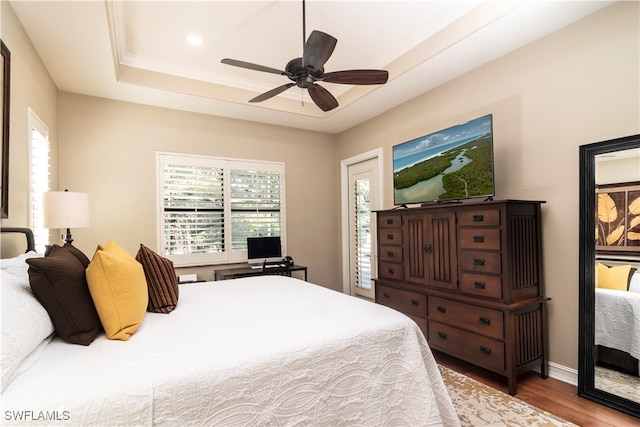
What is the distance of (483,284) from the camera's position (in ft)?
8.58

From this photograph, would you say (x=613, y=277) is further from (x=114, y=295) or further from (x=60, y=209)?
(x=60, y=209)

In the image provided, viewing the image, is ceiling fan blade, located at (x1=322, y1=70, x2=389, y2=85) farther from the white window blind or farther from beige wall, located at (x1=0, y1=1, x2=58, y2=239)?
the white window blind

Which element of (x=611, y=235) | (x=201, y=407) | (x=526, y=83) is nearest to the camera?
(x=201, y=407)

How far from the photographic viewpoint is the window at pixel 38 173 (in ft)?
8.52

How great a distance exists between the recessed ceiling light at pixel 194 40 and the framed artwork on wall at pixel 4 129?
140 cm

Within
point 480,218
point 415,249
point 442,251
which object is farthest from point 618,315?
point 415,249

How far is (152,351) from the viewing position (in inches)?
52.6

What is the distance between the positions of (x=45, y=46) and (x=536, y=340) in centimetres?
456

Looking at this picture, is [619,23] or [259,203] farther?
[259,203]

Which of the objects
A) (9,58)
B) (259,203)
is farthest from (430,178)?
(9,58)

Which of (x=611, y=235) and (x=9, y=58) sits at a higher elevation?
(x=9, y=58)

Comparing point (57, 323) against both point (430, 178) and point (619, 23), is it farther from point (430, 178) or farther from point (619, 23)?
point (619, 23)

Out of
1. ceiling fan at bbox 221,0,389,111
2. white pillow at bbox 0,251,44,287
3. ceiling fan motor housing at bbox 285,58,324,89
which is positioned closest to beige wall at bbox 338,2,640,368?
ceiling fan at bbox 221,0,389,111

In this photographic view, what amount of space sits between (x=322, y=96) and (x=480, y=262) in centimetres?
184
